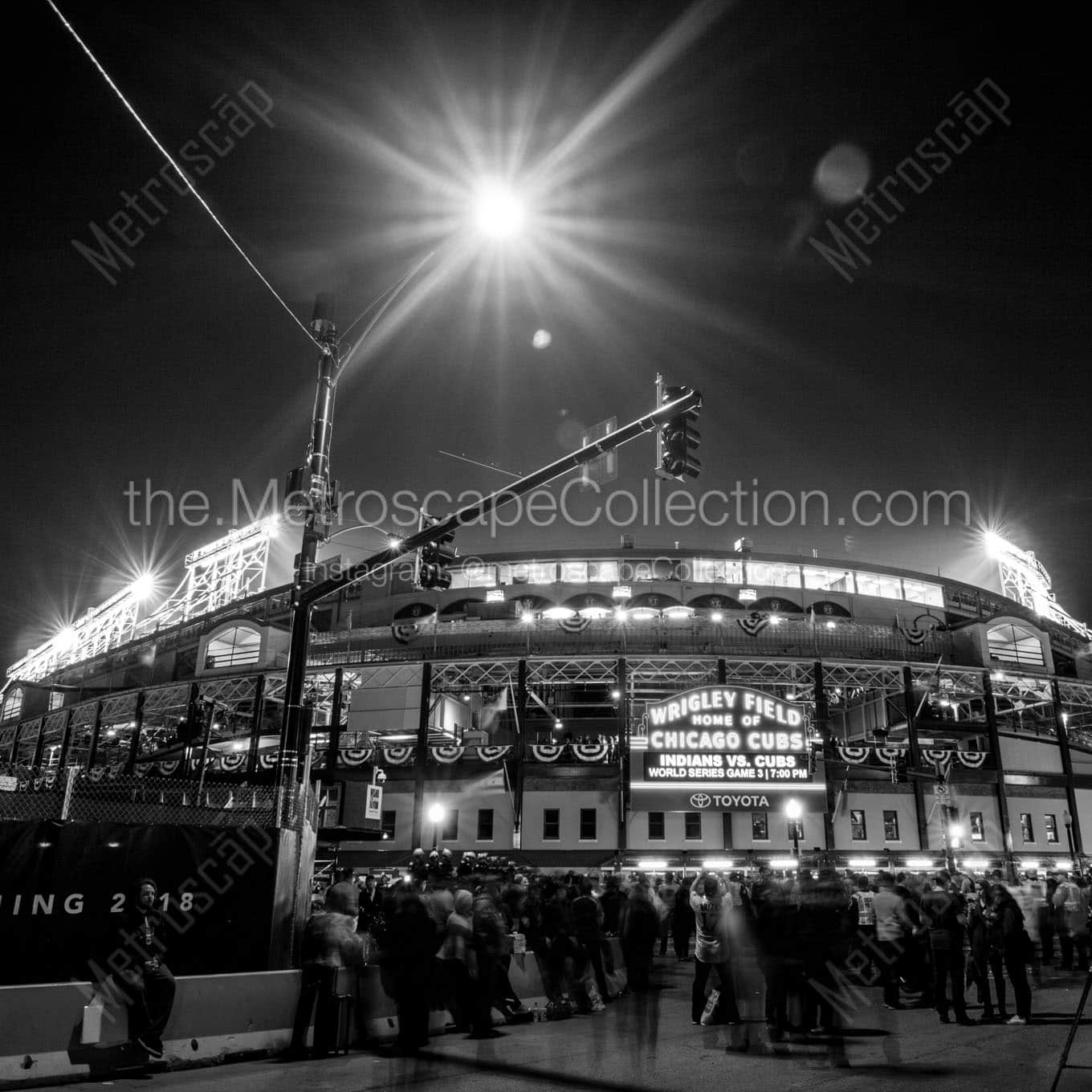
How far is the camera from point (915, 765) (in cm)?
3916

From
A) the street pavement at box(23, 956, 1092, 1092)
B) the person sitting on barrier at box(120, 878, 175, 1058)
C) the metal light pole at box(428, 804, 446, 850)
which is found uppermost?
the metal light pole at box(428, 804, 446, 850)

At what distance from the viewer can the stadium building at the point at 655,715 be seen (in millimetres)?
38500

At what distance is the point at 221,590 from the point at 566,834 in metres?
37.4

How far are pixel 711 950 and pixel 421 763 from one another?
30.1m

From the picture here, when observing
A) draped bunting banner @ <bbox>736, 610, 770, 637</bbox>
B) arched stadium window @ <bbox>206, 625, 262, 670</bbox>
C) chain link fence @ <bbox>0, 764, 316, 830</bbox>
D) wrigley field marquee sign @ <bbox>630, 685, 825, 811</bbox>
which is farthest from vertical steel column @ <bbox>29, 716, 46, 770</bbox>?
chain link fence @ <bbox>0, 764, 316, 830</bbox>

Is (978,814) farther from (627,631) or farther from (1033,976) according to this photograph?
(1033,976)

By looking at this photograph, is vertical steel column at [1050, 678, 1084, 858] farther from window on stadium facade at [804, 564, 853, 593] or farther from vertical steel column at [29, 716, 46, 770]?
vertical steel column at [29, 716, 46, 770]

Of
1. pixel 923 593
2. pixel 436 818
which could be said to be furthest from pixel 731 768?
pixel 923 593

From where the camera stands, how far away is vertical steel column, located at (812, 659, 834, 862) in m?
38.3

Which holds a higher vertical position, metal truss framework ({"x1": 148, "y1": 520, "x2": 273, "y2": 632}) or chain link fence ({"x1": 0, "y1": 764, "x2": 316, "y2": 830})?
metal truss framework ({"x1": 148, "y1": 520, "x2": 273, "y2": 632})

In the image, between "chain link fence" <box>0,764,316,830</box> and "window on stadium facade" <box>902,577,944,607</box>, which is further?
"window on stadium facade" <box>902,577,944,607</box>

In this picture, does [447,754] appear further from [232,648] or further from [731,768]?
[232,648]

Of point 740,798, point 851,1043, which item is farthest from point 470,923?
point 740,798

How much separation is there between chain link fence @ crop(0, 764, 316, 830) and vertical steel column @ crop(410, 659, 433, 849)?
27527mm
